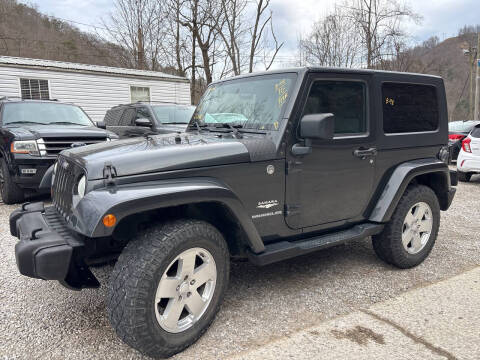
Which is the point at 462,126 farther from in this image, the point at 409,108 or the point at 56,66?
the point at 56,66

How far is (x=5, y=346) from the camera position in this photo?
2.50 meters

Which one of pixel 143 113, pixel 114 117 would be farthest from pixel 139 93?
pixel 143 113

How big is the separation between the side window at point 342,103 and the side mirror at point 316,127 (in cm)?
21

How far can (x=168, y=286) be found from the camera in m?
2.36

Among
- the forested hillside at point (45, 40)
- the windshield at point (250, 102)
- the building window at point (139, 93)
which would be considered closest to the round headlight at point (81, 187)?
the windshield at point (250, 102)

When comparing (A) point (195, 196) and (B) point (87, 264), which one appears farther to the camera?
(B) point (87, 264)

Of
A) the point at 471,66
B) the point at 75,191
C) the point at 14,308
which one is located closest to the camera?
the point at 75,191

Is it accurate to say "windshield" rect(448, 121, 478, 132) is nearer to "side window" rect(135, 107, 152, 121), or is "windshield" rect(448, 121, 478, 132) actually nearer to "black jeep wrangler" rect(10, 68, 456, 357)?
"black jeep wrangler" rect(10, 68, 456, 357)

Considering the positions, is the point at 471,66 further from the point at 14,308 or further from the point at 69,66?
the point at 14,308

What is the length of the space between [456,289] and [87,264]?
125 inches

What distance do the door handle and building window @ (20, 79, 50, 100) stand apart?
44.2 ft

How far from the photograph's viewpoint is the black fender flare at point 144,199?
2.10 metres

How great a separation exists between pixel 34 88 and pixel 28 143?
9.21 meters

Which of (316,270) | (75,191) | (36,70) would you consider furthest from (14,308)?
(36,70)
